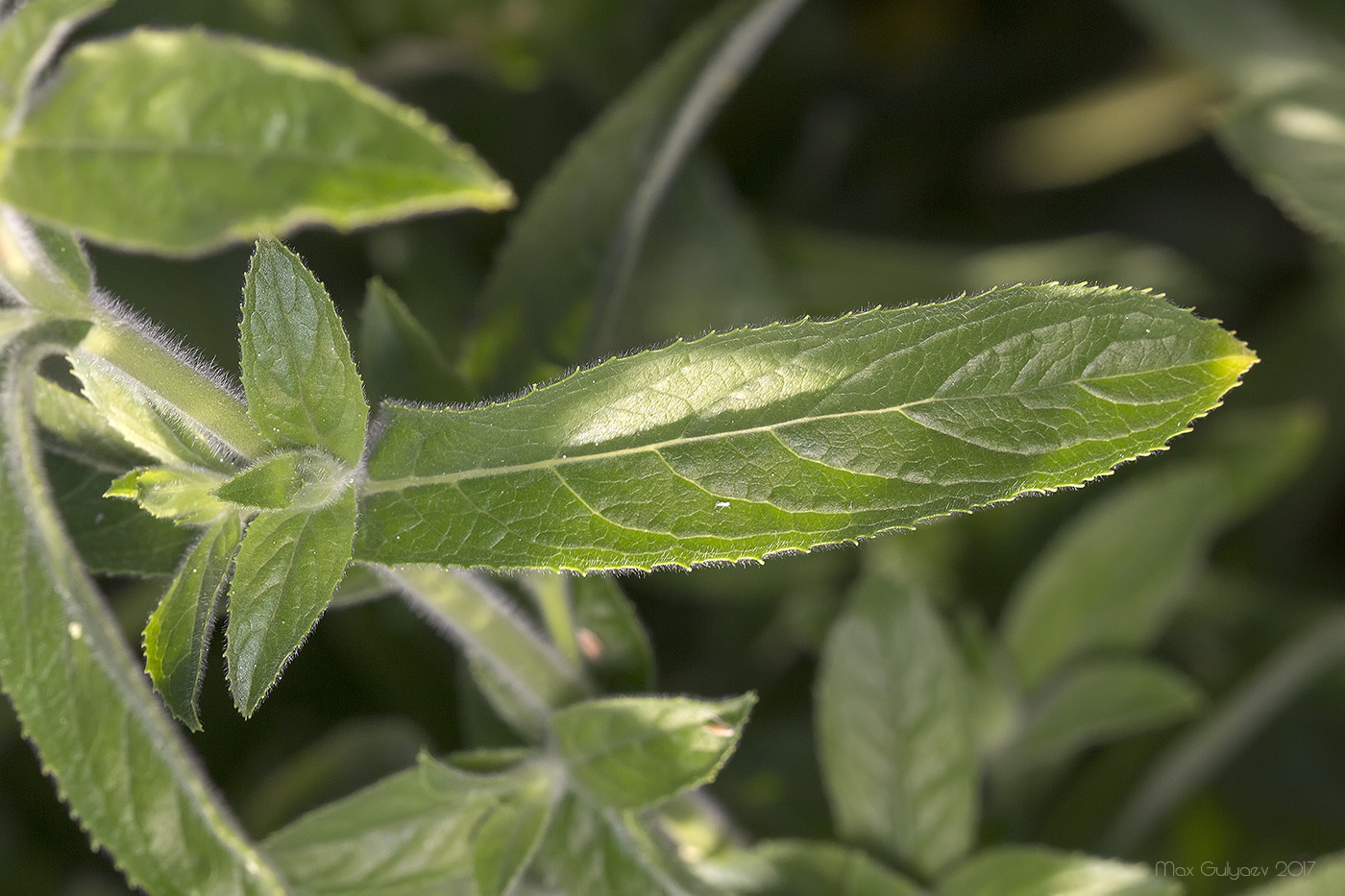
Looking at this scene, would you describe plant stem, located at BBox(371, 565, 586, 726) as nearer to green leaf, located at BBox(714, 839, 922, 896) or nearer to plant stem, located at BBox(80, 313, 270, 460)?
plant stem, located at BBox(80, 313, 270, 460)

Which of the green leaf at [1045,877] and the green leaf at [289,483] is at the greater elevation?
the green leaf at [289,483]

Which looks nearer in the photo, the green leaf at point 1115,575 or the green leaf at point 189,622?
the green leaf at point 189,622

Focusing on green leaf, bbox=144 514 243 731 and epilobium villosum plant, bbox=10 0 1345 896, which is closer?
epilobium villosum plant, bbox=10 0 1345 896

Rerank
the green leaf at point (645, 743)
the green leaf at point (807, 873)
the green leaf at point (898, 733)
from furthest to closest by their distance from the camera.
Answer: the green leaf at point (898, 733)
the green leaf at point (807, 873)
the green leaf at point (645, 743)

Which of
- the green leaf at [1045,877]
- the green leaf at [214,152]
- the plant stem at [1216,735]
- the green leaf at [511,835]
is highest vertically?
the green leaf at [214,152]

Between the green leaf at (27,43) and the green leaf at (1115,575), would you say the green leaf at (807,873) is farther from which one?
the green leaf at (27,43)

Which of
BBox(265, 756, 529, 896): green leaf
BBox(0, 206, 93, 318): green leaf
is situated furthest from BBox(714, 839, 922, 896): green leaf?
BBox(0, 206, 93, 318): green leaf

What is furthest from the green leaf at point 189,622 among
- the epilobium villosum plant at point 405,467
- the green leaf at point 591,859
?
the green leaf at point 591,859

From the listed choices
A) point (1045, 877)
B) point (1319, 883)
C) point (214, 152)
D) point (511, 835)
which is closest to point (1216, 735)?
point (1319, 883)
